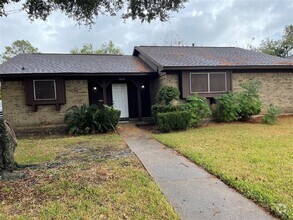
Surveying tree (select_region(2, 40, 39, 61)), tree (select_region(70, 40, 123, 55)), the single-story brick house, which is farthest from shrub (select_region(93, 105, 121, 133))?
tree (select_region(2, 40, 39, 61))

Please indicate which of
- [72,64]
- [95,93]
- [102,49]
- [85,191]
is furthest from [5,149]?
[102,49]

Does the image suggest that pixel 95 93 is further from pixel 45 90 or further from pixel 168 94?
pixel 168 94

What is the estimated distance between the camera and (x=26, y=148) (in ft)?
23.5

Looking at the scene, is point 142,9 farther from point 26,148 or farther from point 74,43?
point 74,43

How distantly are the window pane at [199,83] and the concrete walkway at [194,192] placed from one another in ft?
20.5

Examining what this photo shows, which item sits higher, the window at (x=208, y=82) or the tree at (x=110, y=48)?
the tree at (x=110, y=48)

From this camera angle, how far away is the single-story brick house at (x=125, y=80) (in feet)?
35.0

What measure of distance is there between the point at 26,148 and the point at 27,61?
22.8 feet

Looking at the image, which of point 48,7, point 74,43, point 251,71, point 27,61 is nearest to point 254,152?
point 48,7

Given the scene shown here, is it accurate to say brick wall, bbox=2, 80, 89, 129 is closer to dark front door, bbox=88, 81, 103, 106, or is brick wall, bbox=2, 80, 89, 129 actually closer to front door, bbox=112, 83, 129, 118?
dark front door, bbox=88, 81, 103, 106

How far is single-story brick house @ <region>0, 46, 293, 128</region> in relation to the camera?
35.0 feet

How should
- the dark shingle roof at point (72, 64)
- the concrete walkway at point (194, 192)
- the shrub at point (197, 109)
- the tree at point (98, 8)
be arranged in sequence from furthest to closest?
the dark shingle roof at point (72, 64) → the shrub at point (197, 109) → the tree at point (98, 8) → the concrete walkway at point (194, 192)

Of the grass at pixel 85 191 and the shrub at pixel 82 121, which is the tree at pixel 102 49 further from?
the grass at pixel 85 191

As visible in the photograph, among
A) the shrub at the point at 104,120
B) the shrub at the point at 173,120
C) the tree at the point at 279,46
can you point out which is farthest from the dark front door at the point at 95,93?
the tree at the point at 279,46
